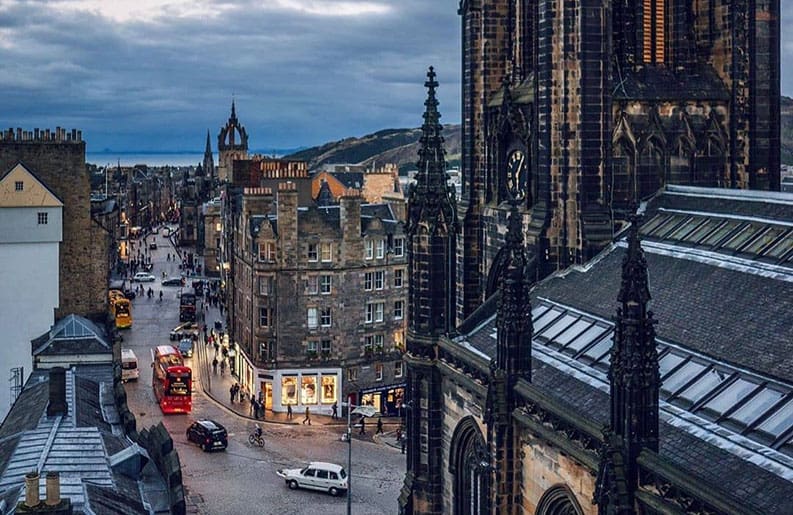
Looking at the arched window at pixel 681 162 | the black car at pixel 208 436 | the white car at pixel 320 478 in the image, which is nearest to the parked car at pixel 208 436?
the black car at pixel 208 436

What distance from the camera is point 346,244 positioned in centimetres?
6650

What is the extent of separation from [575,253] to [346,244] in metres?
36.6

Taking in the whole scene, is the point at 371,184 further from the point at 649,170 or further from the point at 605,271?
the point at 605,271

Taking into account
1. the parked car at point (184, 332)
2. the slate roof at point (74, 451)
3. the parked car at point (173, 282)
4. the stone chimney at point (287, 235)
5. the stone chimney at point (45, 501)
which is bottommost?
the parked car at point (184, 332)

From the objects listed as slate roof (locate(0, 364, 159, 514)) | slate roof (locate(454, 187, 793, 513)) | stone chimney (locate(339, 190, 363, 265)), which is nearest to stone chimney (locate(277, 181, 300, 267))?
stone chimney (locate(339, 190, 363, 265))

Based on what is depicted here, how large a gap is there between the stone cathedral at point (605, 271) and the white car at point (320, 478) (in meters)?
14.7

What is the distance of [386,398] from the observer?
6838 cm

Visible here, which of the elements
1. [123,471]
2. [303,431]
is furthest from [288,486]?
[123,471]

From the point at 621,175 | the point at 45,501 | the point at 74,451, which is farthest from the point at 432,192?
the point at 45,501

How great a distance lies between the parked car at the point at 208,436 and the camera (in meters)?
55.5

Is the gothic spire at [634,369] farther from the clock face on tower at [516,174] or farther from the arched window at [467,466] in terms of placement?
the clock face on tower at [516,174]

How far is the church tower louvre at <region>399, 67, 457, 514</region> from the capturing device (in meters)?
31.7

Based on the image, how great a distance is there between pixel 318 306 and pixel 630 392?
49.5 metres

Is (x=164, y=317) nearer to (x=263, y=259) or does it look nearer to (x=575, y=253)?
(x=263, y=259)
